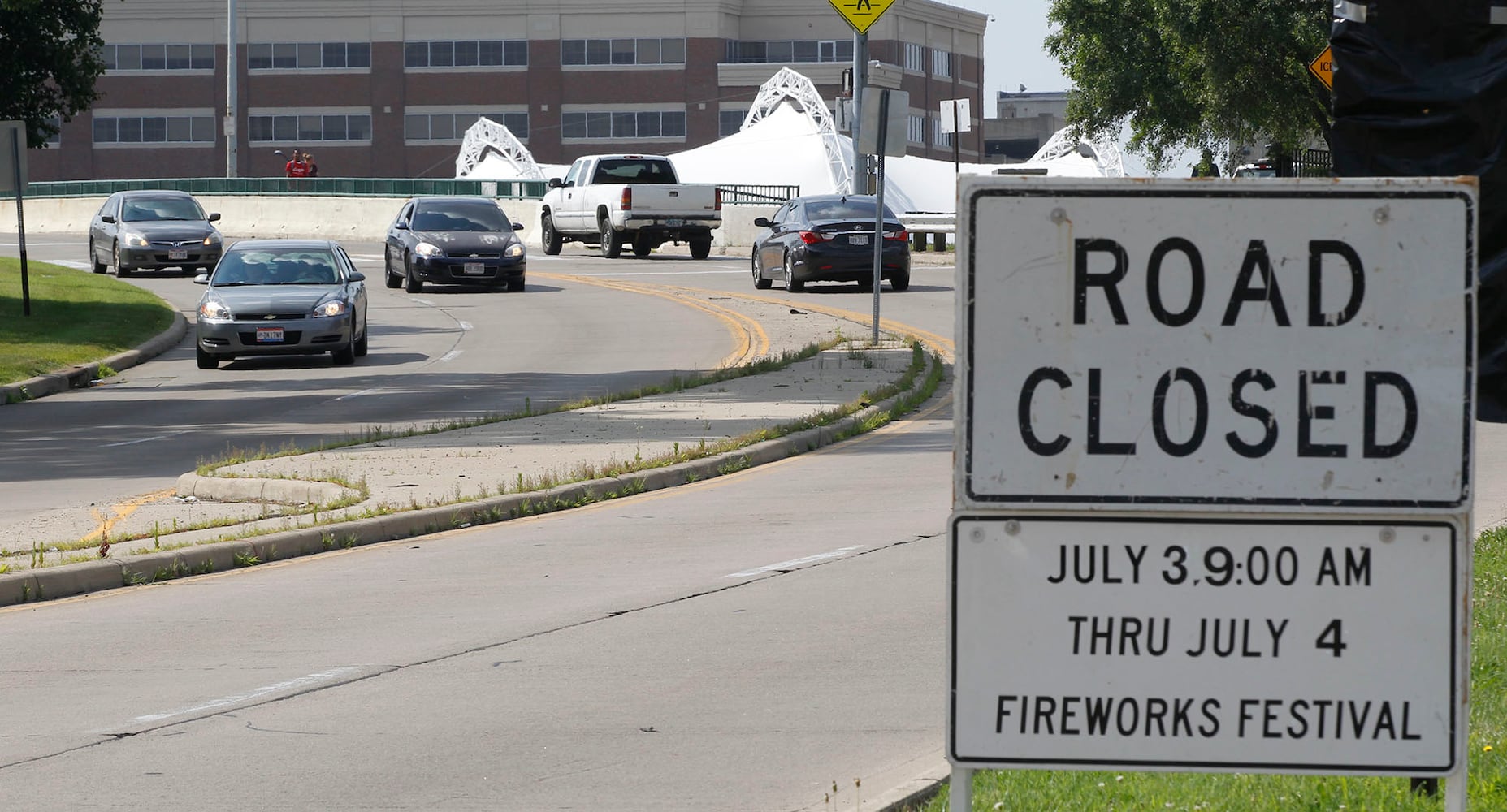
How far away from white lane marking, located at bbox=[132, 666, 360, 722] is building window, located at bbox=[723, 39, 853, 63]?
322ft

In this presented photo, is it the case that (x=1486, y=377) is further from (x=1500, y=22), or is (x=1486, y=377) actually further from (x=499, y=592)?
(x=499, y=592)

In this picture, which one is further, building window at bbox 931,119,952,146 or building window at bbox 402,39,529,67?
building window at bbox 931,119,952,146

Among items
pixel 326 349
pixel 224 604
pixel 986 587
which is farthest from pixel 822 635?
pixel 326 349

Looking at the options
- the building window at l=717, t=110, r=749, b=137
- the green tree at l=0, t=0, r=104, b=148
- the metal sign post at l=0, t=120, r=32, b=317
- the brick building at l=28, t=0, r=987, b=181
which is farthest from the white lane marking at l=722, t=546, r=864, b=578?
the building window at l=717, t=110, r=749, b=137

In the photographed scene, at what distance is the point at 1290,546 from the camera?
336 cm

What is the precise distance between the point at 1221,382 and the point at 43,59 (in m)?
27.1

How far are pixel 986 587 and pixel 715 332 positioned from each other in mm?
23679

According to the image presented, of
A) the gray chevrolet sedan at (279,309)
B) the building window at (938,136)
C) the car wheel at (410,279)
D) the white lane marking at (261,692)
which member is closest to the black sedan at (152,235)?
the car wheel at (410,279)

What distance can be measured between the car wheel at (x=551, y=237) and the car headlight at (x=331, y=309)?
24.2 meters

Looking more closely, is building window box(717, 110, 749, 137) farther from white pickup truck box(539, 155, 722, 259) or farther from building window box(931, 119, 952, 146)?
white pickup truck box(539, 155, 722, 259)

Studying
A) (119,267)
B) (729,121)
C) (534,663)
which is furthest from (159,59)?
(534,663)

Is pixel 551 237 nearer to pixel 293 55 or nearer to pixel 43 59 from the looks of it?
pixel 43 59

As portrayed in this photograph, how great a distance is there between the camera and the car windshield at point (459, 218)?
35938 mm

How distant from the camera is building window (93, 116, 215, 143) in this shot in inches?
4050
